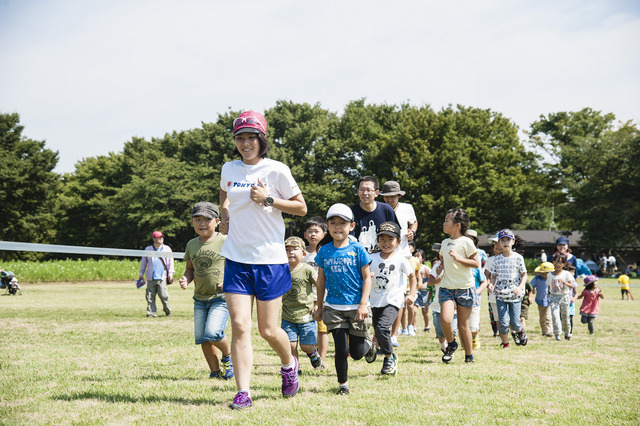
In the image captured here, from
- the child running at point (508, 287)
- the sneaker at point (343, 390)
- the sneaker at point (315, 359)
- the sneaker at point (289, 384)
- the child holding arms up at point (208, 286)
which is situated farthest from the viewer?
the child running at point (508, 287)

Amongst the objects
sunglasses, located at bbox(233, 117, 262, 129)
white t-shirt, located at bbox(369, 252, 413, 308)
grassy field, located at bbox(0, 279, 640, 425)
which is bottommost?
grassy field, located at bbox(0, 279, 640, 425)

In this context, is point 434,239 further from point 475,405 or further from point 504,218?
point 475,405

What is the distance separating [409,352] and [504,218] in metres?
47.7

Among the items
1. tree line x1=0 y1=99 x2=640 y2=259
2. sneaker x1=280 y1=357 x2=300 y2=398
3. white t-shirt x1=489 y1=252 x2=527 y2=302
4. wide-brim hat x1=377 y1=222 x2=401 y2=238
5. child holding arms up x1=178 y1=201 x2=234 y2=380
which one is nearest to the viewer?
sneaker x1=280 y1=357 x2=300 y2=398

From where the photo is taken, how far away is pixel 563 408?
4914 millimetres

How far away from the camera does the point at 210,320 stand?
5969 mm

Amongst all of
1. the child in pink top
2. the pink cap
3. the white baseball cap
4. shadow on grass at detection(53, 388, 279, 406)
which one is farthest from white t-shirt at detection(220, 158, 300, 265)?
the child in pink top

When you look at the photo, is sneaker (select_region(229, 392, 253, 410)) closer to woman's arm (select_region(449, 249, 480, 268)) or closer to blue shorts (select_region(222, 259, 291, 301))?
blue shorts (select_region(222, 259, 291, 301))

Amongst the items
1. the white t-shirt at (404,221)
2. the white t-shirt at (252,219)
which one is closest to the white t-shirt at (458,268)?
the white t-shirt at (404,221)

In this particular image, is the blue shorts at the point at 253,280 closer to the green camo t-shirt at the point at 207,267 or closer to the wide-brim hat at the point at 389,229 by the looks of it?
the green camo t-shirt at the point at 207,267

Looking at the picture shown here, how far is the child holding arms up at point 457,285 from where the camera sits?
7594 millimetres

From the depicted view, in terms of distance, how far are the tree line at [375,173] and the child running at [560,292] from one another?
1420 inches

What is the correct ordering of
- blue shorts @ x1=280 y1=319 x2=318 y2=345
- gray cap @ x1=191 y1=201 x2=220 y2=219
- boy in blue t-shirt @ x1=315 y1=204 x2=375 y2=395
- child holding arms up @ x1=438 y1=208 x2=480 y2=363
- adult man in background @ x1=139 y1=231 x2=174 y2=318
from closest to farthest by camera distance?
boy in blue t-shirt @ x1=315 y1=204 x2=375 y2=395 < gray cap @ x1=191 y1=201 x2=220 y2=219 < blue shorts @ x1=280 y1=319 x2=318 y2=345 < child holding arms up @ x1=438 y1=208 x2=480 y2=363 < adult man in background @ x1=139 y1=231 x2=174 y2=318

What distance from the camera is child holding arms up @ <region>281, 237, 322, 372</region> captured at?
687 cm
